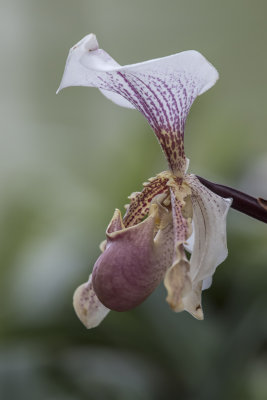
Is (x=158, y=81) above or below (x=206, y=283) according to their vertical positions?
above

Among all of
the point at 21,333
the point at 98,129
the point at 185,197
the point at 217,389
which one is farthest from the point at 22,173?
the point at 98,129

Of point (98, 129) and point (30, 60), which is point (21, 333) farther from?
point (30, 60)

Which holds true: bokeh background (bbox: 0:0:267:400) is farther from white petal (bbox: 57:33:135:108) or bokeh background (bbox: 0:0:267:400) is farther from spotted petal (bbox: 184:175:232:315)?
white petal (bbox: 57:33:135:108)

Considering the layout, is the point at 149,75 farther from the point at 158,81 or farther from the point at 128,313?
the point at 128,313

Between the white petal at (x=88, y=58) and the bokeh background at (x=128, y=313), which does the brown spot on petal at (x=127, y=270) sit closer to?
the white petal at (x=88, y=58)

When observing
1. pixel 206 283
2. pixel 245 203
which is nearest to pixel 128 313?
pixel 206 283

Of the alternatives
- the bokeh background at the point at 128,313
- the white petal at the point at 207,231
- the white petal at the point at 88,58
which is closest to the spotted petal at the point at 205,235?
the white petal at the point at 207,231
